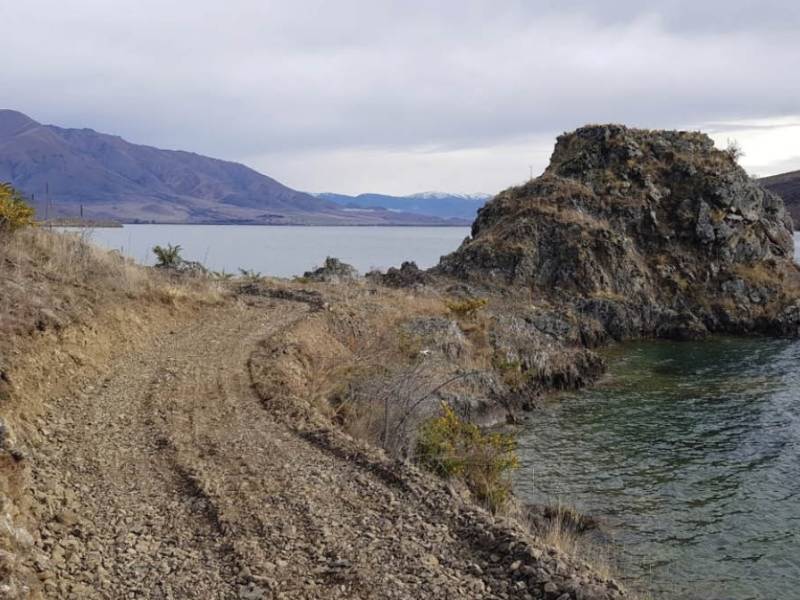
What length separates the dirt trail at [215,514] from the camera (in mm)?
7094

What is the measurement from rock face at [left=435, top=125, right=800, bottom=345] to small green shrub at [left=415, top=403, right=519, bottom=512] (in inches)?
923

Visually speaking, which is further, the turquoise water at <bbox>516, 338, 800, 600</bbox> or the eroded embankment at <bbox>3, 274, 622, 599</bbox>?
the turquoise water at <bbox>516, 338, 800, 600</bbox>

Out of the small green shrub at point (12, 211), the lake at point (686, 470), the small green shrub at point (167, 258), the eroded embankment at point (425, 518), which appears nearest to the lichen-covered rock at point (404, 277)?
the small green shrub at point (167, 258)

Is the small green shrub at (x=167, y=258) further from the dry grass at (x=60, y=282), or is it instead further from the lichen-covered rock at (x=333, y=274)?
the dry grass at (x=60, y=282)

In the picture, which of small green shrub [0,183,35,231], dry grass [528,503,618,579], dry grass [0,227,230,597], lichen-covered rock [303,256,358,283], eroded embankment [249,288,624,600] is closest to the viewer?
eroded embankment [249,288,624,600]

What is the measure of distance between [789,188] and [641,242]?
135 m

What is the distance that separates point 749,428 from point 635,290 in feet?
68.8

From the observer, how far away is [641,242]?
4516 centimetres

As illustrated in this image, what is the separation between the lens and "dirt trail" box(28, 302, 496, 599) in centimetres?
709

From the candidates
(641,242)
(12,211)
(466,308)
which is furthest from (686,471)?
(641,242)

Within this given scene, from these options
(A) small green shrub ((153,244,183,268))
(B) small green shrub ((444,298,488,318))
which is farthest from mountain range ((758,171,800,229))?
(A) small green shrub ((153,244,183,268))

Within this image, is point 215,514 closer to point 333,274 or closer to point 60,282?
point 60,282

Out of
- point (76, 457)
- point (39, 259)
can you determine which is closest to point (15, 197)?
point (39, 259)

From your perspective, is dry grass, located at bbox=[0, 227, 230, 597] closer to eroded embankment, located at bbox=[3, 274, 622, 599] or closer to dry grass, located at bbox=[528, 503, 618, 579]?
eroded embankment, located at bbox=[3, 274, 622, 599]
